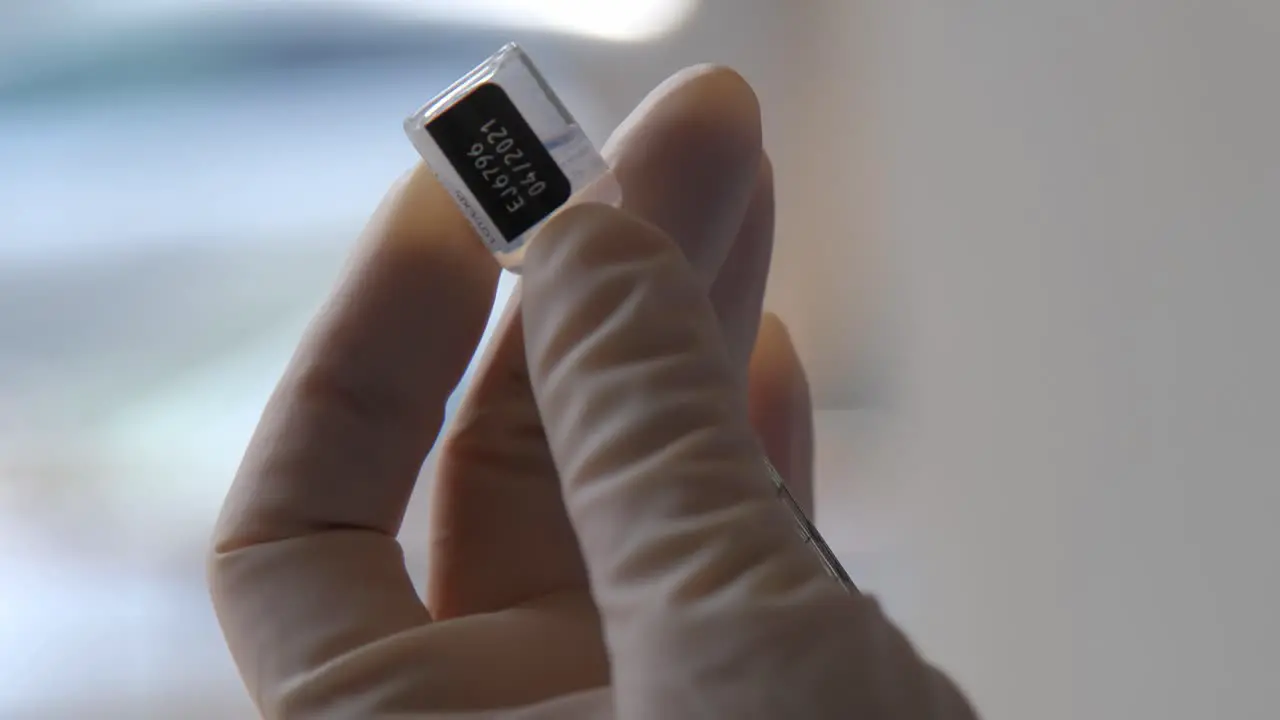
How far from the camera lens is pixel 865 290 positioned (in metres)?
0.55

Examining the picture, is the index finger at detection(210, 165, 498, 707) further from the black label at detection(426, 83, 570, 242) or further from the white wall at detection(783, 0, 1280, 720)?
the white wall at detection(783, 0, 1280, 720)

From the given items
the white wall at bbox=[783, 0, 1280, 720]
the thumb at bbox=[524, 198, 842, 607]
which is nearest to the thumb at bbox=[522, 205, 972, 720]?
the thumb at bbox=[524, 198, 842, 607]

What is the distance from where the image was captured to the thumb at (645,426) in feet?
0.95

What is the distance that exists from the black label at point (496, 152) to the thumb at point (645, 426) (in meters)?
0.02

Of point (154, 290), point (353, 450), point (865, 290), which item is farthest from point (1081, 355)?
point (154, 290)

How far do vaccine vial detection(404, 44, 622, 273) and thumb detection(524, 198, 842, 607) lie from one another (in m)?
0.02

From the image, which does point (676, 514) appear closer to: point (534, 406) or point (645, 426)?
point (645, 426)

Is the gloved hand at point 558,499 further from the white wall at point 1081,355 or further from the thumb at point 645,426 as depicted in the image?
the white wall at point 1081,355

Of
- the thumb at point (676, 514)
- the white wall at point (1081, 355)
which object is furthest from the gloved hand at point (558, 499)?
the white wall at point (1081, 355)

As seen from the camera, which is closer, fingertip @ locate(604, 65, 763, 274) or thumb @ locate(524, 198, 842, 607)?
thumb @ locate(524, 198, 842, 607)

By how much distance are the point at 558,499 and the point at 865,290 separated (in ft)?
0.81

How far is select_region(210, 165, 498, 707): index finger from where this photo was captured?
346mm

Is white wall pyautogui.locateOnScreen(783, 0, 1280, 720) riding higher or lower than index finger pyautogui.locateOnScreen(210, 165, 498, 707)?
lower

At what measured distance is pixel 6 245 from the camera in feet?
1.72
